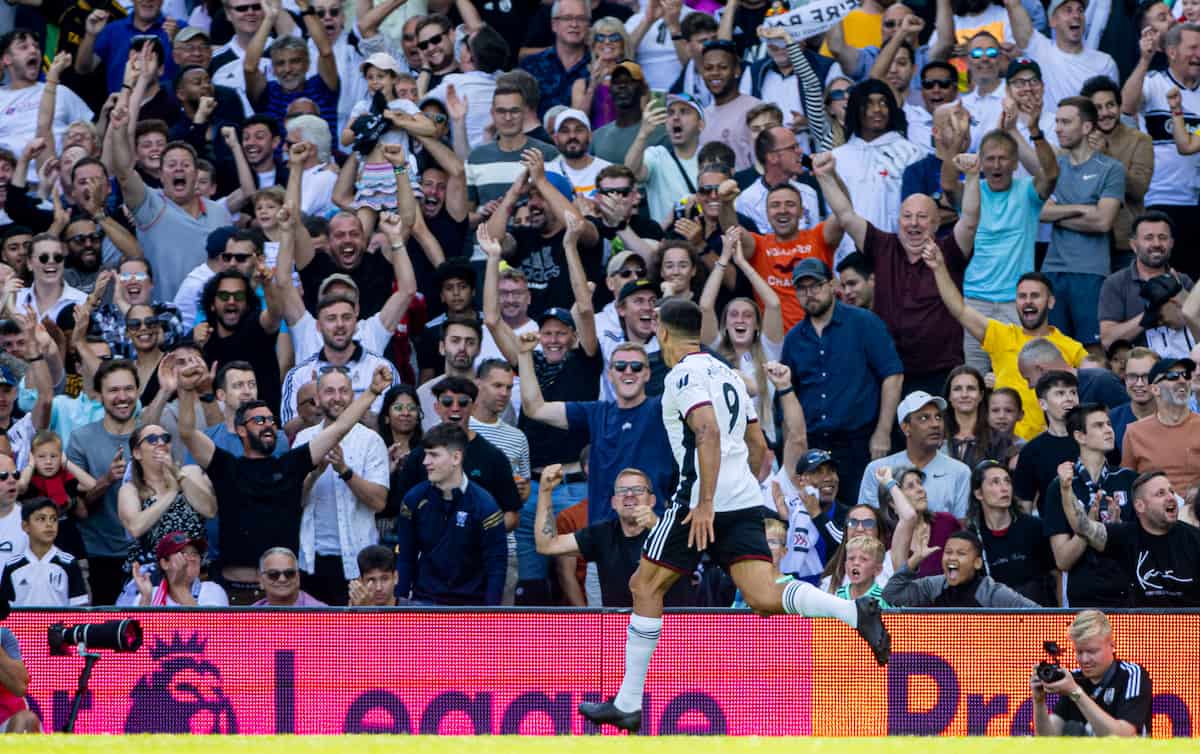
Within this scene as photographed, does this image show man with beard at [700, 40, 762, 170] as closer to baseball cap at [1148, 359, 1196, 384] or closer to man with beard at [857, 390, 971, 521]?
man with beard at [857, 390, 971, 521]

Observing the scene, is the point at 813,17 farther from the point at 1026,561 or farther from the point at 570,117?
the point at 1026,561

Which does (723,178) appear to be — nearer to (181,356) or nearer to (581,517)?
(581,517)

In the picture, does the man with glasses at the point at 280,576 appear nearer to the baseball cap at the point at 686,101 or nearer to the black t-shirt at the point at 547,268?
the black t-shirt at the point at 547,268

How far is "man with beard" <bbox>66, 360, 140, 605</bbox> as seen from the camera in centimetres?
1329

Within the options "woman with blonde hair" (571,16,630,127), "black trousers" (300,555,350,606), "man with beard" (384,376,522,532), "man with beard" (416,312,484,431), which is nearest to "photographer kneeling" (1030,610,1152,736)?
"man with beard" (384,376,522,532)

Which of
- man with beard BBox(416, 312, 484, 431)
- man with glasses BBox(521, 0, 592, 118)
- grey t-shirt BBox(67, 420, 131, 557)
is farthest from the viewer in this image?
man with glasses BBox(521, 0, 592, 118)

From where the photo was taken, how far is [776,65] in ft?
54.5

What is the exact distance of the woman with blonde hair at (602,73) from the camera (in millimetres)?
16531

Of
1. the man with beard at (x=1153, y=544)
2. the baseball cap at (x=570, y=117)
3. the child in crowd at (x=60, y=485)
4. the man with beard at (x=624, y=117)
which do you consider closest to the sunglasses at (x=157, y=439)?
the child in crowd at (x=60, y=485)

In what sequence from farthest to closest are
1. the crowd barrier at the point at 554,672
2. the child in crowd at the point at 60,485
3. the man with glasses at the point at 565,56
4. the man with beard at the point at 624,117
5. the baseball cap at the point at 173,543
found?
1. the man with glasses at the point at 565,56
2. the man with beard at the point at 624,117
3. the child in crowd at the point at 60,485
4. the baseball cap at the point at 173,543
5. the crowd barrier at the point at 554,672

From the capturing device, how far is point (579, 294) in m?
14.3

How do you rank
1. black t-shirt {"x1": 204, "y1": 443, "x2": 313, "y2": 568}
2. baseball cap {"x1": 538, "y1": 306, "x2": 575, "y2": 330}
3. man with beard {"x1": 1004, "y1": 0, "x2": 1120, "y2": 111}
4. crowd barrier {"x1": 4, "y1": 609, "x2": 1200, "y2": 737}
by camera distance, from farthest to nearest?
man with beard {"x1": 1004, "y1": 0, "x2": 1120, "y2": 111} → baseball cap {"x1": 538, "y1": 306, "x2": 575, "y2": 330} → black t-shirt {"x1": 204, "y1": 443, "x2": 313, "y2": 568} → crowd barrier {"x1": 4, "y1": 609, "x2": 1200, "y2": 737}

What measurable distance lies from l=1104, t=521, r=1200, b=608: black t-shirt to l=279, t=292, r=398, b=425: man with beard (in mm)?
5105

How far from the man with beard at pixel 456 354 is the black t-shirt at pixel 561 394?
0.46 metres
